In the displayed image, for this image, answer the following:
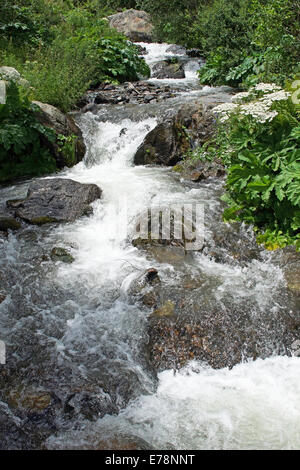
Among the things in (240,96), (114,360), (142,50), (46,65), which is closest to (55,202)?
(114,360)

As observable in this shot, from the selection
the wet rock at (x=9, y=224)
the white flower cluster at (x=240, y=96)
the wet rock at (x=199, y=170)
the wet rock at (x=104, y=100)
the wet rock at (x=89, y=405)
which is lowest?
the wet rock at (x=89, y=405)

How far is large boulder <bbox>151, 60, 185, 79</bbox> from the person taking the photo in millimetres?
14102

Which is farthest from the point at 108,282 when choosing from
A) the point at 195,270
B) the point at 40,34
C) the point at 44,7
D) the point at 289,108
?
the point at 44,7

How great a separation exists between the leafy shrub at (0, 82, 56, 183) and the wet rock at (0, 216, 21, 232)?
166cm

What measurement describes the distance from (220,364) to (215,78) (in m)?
10.8

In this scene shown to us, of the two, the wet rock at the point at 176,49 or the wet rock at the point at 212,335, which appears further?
the wet rock at the point at 176,49

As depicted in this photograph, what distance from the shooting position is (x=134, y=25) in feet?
65.3

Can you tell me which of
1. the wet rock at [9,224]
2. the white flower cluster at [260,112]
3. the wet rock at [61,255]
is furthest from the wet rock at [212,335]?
the wet rock at [9,224]

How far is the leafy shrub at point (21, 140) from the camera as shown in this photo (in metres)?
6.87

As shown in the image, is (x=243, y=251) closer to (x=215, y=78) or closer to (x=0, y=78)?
(x=0, y=78)

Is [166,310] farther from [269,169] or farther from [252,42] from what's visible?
[252,42]

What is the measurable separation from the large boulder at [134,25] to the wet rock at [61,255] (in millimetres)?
17295

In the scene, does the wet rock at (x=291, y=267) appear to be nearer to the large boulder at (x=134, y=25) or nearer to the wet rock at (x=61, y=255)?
the wet rock at (x=61, y=255)

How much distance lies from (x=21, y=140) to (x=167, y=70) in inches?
358
